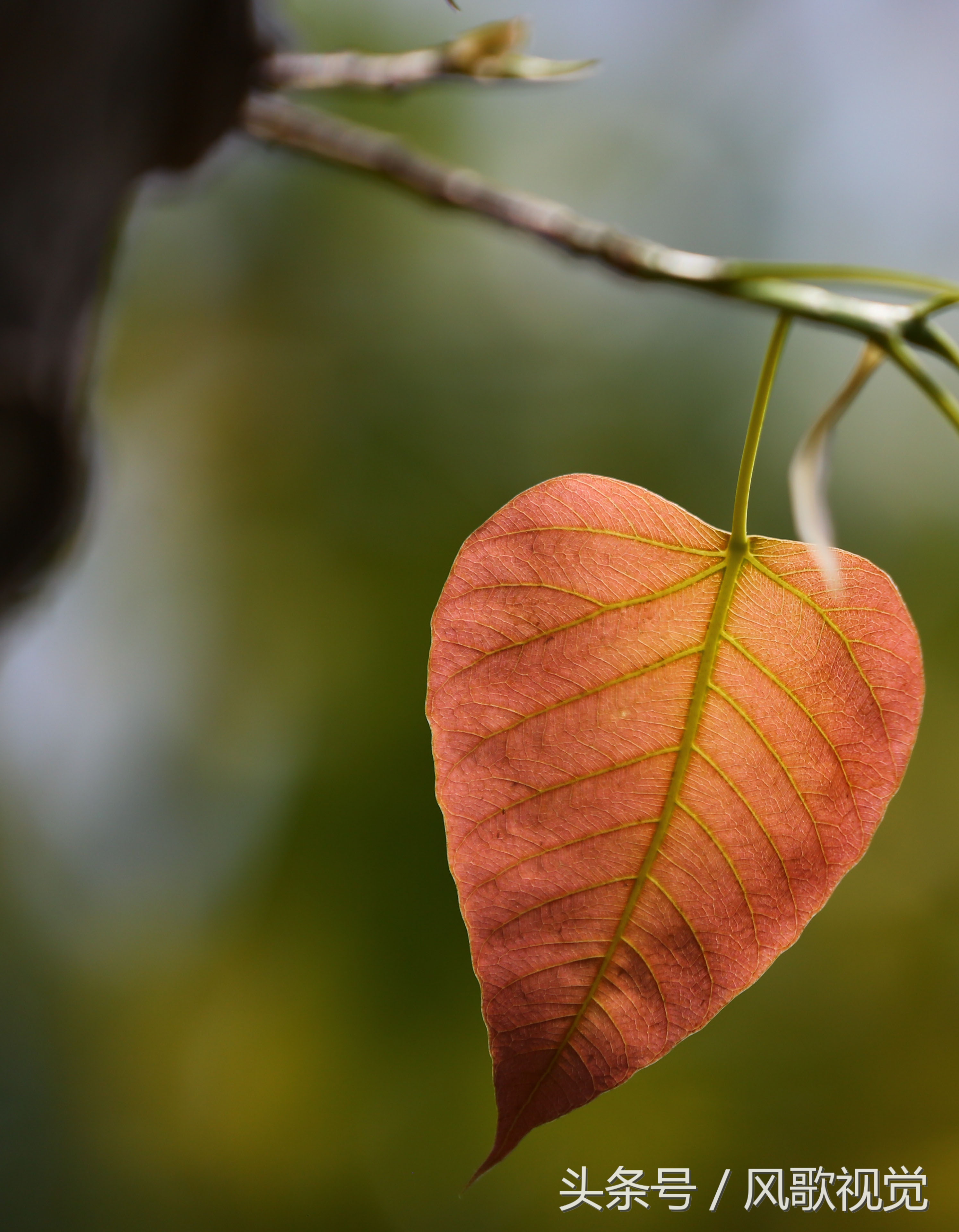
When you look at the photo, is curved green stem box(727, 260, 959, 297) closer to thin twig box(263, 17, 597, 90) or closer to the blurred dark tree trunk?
thin twig box(263, 17, 597, 90)

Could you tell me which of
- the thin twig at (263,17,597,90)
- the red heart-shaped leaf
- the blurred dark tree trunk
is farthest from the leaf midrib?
the blurred dark tree trunk

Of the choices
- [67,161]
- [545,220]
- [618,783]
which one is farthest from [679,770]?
[67,161]

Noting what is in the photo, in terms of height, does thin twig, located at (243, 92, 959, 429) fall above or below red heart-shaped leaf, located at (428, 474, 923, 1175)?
above

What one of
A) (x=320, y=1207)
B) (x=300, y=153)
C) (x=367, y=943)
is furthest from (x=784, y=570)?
(x=320, y=1207)

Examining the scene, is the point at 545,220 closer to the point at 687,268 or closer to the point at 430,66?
the point at 687,268

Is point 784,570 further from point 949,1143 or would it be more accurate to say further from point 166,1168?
point 166,1168

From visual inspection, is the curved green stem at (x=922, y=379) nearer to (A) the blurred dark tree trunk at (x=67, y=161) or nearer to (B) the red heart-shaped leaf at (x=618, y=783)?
(B) the red heart-shaped leaf at (x=618, y=783)
